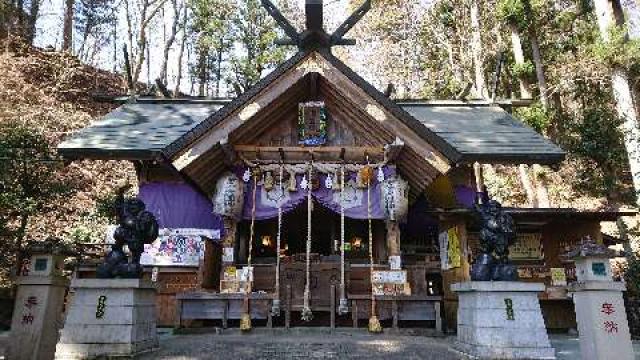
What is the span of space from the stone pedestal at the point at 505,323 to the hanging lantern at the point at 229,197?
19.8ft

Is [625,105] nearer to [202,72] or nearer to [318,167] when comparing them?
[318,167]

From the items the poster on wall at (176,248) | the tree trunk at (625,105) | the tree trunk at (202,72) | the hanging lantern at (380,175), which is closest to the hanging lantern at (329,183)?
the hanging lantern at (380,175)

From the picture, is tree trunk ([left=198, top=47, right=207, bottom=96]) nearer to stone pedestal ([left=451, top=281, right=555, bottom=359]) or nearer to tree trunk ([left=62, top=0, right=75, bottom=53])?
tree trunk ([left=62, top=0, right=75, bottom=53])

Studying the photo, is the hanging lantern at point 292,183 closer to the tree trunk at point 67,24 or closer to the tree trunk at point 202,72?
the tree trunk at point 202,72

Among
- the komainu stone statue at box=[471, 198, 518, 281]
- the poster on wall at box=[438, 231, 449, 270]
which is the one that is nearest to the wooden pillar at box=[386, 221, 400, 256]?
the poster on wall at box=[438, 231, 449, 270]

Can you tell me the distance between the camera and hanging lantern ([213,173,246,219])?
34.8 feet

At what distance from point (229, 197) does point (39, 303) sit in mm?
5052

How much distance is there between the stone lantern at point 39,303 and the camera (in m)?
5.89

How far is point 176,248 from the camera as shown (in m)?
11.8

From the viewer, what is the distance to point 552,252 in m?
12.2

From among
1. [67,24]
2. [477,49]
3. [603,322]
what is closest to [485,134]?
[603,322]

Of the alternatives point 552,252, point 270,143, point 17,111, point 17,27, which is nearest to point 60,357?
point 270,143

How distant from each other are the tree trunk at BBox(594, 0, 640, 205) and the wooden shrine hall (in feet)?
8.66

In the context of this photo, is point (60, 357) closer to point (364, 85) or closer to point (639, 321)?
point (364, 85)
